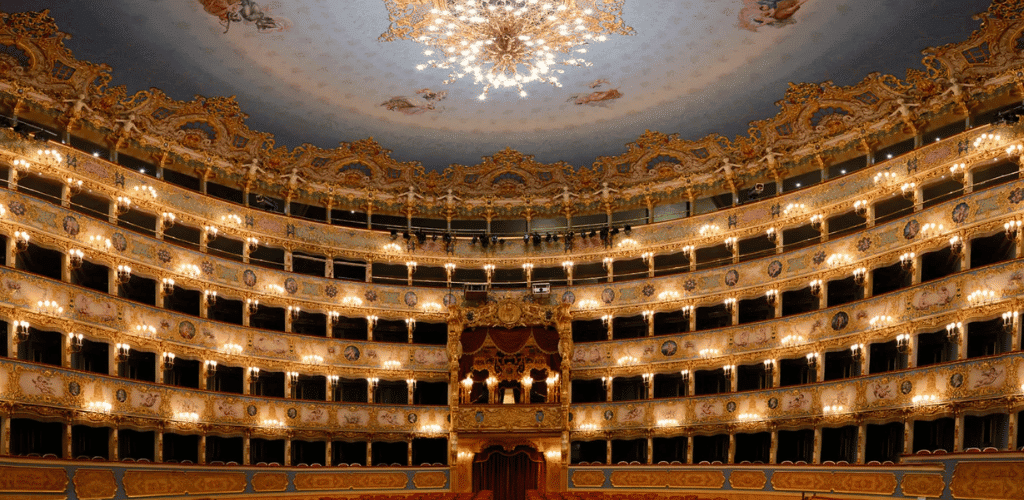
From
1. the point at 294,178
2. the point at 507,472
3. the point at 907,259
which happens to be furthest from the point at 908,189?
the point at 294,178

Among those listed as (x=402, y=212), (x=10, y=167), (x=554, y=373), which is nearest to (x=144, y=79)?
(x=10, y=167)

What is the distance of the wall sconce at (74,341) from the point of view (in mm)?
26516

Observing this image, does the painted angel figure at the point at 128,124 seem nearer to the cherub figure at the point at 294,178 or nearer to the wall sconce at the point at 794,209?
the cherub figure at the point at 294,178

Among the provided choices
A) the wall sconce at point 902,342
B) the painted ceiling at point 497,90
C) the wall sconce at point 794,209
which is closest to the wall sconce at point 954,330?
the wall sconce at point 902,342

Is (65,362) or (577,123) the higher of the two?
(577,123)

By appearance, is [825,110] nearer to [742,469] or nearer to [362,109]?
[742,469]

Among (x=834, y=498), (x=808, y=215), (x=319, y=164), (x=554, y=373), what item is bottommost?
(x=834, y=498)

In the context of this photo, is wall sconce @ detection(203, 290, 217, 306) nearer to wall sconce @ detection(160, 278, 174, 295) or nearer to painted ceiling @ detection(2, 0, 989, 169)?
wall sconce @ detection(160, 278, 174, 295)

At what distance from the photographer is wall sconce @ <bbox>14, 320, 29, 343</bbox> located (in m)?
25.1

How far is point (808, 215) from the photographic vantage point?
31.6 metres

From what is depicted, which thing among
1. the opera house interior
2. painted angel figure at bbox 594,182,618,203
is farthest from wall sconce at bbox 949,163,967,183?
painted angel figure at bbox 594,182,618,203

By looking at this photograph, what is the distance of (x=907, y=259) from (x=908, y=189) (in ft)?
7.71

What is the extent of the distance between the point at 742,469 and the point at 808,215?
8.70 meters

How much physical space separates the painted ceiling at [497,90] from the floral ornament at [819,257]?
189 inches
